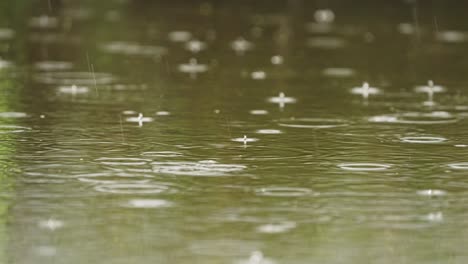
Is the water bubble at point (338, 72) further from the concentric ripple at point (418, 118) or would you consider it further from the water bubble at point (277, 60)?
the concentric ripple at point (418, 118)

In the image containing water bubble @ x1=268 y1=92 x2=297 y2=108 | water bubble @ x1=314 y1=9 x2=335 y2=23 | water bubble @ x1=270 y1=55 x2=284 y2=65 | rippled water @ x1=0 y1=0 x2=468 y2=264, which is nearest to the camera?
rippled water @ x1=0 y1=0 x2=468 y2=264

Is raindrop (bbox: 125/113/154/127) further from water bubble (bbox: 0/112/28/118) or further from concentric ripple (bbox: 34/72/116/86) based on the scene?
concentric ripple (bbox: 34/72/116/86)

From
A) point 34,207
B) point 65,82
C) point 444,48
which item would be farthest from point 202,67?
point 34,207

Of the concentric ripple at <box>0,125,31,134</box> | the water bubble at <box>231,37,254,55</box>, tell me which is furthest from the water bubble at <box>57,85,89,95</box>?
the water bubble at <box>231,37,254,55</box>

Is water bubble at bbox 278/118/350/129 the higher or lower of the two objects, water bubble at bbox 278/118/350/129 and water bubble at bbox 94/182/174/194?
the higher

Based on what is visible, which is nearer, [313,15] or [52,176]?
[52,176]

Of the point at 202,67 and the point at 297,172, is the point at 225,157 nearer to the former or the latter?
the point at 297,172

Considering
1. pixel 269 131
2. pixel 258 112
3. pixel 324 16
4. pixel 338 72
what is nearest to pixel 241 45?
pixel 338 72

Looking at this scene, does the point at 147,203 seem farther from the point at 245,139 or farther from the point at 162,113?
the point at 162,113
